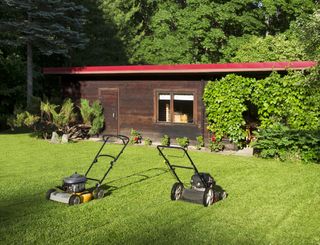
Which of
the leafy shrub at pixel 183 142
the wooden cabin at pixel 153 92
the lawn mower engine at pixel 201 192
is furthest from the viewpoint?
the leafy shrub at pixel 183 142

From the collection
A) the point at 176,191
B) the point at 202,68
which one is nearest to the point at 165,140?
the point at 202,68

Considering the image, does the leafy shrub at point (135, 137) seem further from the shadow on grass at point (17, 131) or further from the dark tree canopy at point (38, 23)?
the dark tree canopy at point (38, 23)

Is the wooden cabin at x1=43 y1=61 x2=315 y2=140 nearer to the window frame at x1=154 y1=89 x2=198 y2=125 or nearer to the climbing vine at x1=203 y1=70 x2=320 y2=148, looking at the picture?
the window frame at x1=154 y1=89 x2=198 y2=125

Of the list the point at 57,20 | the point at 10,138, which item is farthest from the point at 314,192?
the point at 57,20

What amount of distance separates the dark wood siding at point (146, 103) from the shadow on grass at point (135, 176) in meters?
5.14

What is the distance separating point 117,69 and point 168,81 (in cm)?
235

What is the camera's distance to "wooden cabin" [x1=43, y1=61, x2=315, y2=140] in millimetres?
15415

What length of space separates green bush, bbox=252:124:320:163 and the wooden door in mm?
7236

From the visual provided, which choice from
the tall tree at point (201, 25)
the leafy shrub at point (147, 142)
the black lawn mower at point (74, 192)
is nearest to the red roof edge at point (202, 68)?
the leafy shrub at point (147, 142)

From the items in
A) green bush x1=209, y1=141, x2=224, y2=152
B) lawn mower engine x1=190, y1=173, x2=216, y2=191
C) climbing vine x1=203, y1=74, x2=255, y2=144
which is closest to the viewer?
lawn mower engine x1=190, y1=173, x2=216, y2=191

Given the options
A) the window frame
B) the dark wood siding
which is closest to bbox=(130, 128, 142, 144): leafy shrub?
the dark wood siding

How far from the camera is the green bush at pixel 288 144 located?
1248 cm

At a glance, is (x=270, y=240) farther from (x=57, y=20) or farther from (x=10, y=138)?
(x=57, y=20)

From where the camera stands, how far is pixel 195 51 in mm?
36406
